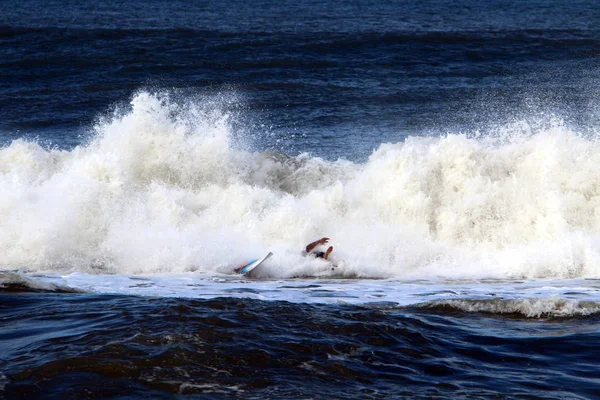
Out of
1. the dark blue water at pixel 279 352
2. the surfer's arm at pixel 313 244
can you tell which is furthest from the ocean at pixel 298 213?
the surfer's arm at pixel 313 244

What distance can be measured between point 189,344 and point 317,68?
17593 mm

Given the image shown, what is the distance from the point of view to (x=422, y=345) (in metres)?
7.13

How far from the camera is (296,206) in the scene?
1295 centimetres

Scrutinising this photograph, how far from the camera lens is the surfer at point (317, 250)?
37.3 ft

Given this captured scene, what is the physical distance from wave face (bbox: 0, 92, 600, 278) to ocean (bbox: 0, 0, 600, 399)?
1.6 inches

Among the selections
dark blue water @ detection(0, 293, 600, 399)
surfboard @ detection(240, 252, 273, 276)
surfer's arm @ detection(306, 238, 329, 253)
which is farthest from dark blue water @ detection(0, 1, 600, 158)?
dark blue water @ detection(0, 293, 600, 399)

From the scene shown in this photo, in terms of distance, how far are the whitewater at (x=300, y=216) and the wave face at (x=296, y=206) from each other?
25 millimetres

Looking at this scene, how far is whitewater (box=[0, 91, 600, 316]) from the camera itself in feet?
34.1

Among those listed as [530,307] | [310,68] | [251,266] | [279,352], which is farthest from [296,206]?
[310,68]

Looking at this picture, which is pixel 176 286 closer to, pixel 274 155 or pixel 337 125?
pixel 274 155

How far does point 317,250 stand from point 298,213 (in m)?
1.34

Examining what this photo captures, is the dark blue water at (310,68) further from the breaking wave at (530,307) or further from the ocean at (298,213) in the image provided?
the breaking wave at (530,307)

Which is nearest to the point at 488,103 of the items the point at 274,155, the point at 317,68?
the point at 317,68

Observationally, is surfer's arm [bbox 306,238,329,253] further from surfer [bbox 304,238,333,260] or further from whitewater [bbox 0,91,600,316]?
whitewater [bbox 0,91,600,316]
